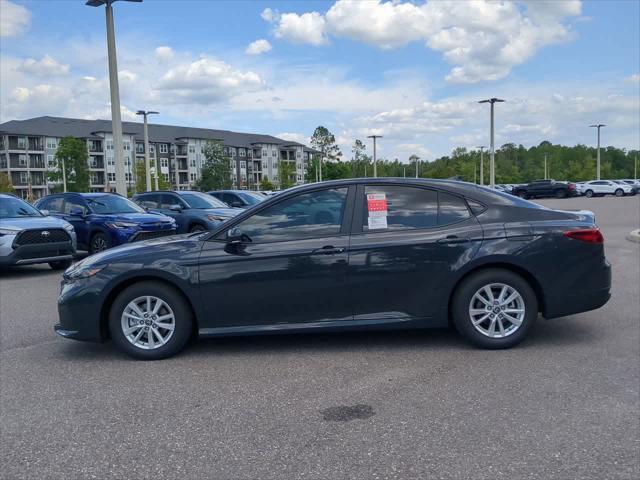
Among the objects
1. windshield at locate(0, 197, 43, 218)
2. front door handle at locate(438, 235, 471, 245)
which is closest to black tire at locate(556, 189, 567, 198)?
windshield at locate(0, 197, 43, 218)

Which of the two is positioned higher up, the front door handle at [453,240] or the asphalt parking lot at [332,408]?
the front door handle at [453,240]

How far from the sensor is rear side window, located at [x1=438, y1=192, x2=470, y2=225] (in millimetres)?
5410

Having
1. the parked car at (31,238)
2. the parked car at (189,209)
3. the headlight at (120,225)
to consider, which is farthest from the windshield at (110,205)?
the parked car at (31,238)

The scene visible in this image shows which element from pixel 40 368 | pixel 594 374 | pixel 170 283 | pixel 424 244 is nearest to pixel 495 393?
pixel 594 374

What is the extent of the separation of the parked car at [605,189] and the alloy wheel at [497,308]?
5587 centimetres

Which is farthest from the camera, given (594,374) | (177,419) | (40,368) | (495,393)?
(40,368)

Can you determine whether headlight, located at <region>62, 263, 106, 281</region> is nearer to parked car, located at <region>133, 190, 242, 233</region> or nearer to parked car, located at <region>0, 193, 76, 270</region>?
parked car, located at <region>0, 193, 76, 270</region>

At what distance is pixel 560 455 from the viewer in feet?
10.9

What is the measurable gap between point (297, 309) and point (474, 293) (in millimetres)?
1571

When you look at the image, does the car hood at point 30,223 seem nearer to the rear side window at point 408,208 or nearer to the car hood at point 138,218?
the car hood at point 138,218

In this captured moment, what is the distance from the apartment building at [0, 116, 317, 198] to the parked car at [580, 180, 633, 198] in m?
53.7

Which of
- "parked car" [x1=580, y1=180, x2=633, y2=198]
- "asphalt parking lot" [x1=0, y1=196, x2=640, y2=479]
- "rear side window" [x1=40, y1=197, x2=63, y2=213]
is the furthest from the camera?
"parked car" [x1=580, y1=180, x2=633, y2=198]

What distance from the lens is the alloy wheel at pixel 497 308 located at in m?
5.30

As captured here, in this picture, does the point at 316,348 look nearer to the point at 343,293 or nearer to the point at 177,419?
the point at 343,293
